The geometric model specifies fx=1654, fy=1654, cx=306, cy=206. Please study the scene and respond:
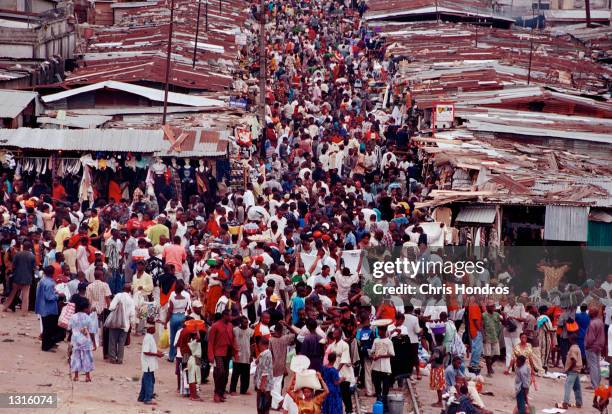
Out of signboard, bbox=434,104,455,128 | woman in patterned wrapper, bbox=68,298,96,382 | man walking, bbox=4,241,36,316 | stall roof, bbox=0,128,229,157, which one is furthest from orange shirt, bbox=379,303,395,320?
signboard, bbox=434,104,455,128

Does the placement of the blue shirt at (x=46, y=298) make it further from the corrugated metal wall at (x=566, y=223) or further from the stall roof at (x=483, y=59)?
the stall roof at (x=483, y=59)

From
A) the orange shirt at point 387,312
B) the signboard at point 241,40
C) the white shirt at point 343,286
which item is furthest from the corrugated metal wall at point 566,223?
the signboard at point 241,40

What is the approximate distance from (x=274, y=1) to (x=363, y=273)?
120 feet

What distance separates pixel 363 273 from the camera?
2420 cm

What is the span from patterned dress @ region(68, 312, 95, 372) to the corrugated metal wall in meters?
9.35

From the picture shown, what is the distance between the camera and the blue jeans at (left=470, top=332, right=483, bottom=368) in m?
23.2

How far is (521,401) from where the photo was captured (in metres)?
20.9

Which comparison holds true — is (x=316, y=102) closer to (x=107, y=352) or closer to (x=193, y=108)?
(x=193, y=108)

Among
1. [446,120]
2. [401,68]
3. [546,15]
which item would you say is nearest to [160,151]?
[446,120]

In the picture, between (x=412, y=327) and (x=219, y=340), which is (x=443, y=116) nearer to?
(x=412, y=327)

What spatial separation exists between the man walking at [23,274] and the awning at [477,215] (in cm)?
754

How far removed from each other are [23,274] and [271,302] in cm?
412

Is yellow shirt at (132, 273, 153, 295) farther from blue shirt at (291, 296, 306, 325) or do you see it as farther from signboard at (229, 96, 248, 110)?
signboard at (229, 96, 248, 110)

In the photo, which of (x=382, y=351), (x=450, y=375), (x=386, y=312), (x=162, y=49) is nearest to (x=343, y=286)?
(x=386, y=312)
